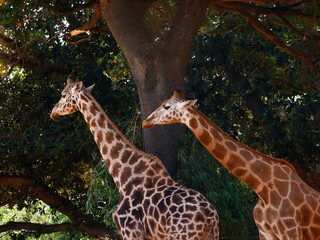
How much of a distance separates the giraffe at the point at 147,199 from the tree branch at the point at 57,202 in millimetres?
4339

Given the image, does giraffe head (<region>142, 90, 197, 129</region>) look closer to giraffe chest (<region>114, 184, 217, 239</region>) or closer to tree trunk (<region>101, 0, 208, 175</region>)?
giraffe chest (<region>114, 184, 217, 239</region>)

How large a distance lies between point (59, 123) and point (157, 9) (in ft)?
9.13

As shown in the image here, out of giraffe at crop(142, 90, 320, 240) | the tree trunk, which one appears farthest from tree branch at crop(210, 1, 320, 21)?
giraffe at crop(142, 90, 320, 240)

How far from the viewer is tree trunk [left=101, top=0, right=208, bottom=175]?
693 cm

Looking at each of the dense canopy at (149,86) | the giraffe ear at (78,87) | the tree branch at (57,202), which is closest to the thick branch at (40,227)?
the dense canopy at (149,86)

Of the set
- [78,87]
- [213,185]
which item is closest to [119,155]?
[78,87]

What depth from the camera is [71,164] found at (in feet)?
35.1

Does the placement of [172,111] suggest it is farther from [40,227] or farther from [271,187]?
[40,227]

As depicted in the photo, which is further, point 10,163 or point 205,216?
point 10,163

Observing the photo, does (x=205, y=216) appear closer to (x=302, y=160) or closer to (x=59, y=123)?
(x=59, y=123)

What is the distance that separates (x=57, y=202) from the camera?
1073 cm

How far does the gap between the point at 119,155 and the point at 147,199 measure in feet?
2.34

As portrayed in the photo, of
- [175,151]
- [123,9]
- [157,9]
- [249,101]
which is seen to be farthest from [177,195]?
[249,101]

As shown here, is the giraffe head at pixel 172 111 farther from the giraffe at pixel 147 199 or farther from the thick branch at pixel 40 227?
the thick branch at pixel 40 227
